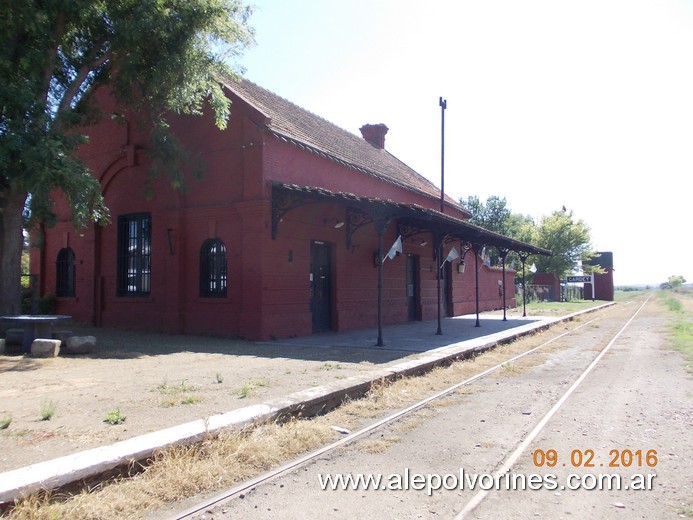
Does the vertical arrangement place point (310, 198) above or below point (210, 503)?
above

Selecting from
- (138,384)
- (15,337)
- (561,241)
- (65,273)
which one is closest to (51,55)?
(15,337)

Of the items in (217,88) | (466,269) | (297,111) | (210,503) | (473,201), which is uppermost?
(473,201)

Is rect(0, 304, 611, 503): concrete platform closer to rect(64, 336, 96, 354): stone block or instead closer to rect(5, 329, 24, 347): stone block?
rect(64, 336, 96, 354): stone block

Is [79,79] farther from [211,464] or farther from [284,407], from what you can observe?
[211,464]

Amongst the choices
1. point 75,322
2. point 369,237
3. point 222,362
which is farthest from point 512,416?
point 75,322

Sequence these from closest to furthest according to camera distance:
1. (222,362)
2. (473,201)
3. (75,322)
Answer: (222,362) → (75,322) → (473,201)

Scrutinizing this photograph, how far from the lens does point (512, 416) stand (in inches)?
241

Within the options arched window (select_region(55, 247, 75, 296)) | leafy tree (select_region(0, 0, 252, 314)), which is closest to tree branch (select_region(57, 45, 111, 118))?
leafy tree (select_region(0, 0, 252, 314))

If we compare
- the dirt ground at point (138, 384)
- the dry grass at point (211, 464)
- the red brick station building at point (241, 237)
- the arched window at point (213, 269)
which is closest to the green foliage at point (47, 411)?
the dirt ground at point (138, 384)

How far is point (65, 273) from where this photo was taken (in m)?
17.6

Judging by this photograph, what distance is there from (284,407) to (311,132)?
43.2 ft

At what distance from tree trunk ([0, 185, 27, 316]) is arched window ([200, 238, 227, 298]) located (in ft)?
14.3

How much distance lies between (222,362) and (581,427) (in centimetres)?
620

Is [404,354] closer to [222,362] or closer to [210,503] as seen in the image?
[222,362]
